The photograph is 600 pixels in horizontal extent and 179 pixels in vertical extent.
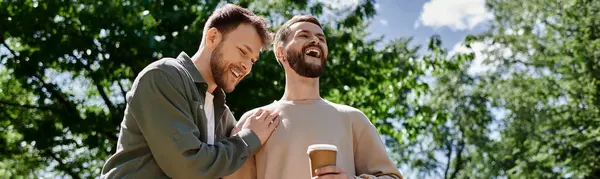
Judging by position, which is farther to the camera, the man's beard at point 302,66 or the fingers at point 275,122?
the man's beard at point 302,66

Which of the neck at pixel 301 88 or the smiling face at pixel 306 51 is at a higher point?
the smiling face at pixel 306 51

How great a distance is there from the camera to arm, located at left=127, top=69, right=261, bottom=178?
10.9 feet

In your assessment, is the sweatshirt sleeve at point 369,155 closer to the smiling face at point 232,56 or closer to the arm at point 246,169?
the arm at point 246,169

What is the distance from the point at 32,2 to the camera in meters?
11.2

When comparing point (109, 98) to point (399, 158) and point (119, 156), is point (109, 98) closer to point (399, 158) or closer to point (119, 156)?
point (119, 156)

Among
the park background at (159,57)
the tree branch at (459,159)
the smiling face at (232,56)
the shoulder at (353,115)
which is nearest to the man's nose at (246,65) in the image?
the smiling face at (232,56)

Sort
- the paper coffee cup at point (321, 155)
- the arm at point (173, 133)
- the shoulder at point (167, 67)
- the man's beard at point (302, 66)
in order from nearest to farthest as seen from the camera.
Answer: the paper coffee cup at point (321, 155), the arm at point (173, 133), the shoulder at point (167, 67), the man's beard at point (302, 66)

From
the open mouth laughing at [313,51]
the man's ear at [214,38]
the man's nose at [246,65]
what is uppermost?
the man's ear at [214,38]

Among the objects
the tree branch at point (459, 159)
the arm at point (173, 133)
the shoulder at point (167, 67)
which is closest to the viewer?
the arm at point (173, 133)

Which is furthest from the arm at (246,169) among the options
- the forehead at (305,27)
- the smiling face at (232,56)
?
the forehead at (305,27)

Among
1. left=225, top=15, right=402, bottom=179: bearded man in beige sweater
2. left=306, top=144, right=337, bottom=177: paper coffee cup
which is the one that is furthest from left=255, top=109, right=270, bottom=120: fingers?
left=306, top=144, right=337, bottom=177: paper coffee cup

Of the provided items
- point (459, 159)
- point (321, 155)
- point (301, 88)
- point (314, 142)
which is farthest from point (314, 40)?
point (459, 159)

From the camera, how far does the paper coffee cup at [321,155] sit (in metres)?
3.22

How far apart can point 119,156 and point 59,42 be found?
7493 mm
